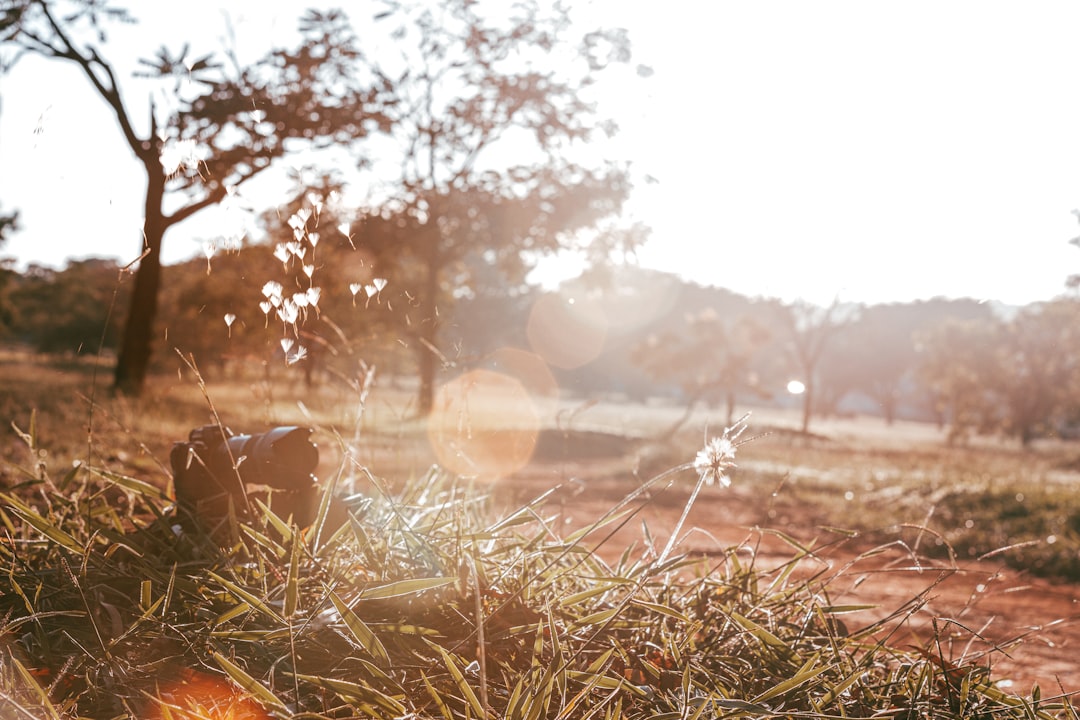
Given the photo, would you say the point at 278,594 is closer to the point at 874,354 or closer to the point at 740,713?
the point at 740,713

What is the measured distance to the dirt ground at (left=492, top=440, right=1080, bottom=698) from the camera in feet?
8.32

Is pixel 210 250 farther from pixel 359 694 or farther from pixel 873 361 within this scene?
pixel 873 361

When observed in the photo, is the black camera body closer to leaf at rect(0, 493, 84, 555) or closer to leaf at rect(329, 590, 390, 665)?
leaf at rect(0, 493, 84, 555)

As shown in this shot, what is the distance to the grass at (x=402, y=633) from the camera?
175cm

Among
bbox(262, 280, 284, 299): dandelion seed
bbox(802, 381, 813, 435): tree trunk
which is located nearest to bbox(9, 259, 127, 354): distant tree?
bbox(802, 381, 813, 435): tree trunk

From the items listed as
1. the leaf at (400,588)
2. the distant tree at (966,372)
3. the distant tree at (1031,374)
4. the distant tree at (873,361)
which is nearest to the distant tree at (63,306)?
the leaf at (400,588)

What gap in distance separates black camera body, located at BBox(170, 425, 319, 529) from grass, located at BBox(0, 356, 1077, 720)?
91 mm

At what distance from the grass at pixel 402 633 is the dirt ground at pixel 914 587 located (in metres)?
0.18

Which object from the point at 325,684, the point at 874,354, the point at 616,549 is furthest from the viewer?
the point at 874,354

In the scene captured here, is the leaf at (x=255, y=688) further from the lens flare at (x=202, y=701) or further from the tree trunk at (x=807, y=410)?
the tree trunk at (x=807, y=410)

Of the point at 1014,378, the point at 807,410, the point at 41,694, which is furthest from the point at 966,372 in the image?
the point at 41,694

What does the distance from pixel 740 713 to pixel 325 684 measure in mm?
927

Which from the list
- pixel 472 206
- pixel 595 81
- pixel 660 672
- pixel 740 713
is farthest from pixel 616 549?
pixel 472 206

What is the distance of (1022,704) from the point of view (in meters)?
2.11
